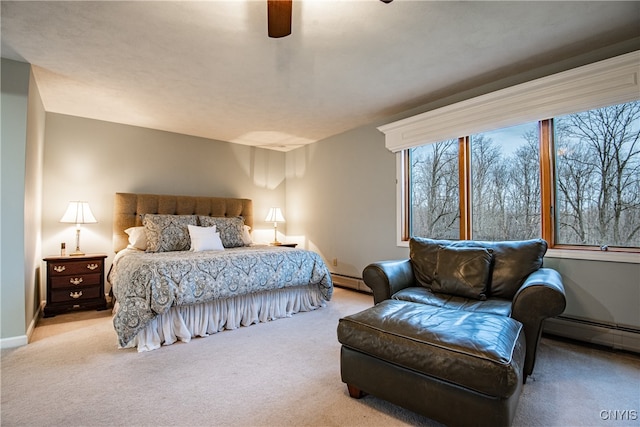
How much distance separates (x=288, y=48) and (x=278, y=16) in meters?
0.87

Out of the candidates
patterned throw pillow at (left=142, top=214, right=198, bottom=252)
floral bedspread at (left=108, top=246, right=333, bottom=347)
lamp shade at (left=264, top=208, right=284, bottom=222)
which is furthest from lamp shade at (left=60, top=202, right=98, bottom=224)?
lamp shade at (left=264, top=208, right=284, bottom=222)

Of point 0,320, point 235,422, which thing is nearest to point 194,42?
point 235,422

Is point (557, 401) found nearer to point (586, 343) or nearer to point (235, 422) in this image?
point (586, 343)

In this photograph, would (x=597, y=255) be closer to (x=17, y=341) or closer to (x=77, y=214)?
(x=17, y=341)

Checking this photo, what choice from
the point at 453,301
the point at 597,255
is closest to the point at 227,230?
the point at 453,301

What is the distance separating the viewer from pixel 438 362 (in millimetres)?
1471

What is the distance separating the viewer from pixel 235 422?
161 cm

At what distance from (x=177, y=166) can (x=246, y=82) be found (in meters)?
2.29

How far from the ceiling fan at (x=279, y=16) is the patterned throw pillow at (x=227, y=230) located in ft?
9.68

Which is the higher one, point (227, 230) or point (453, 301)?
point (227, 230)

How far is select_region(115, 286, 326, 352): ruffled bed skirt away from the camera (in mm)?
2660

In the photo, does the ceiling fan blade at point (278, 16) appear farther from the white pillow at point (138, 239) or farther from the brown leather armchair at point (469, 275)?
the white pillow at point (138, 239)

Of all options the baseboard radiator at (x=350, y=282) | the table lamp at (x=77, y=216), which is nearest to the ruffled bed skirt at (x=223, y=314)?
the baseboard radiator at (x=350, y=282)

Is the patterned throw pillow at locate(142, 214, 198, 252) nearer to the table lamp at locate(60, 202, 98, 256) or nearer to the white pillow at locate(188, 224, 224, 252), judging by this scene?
the white pillow at locate(188, 224, 224, 252)
